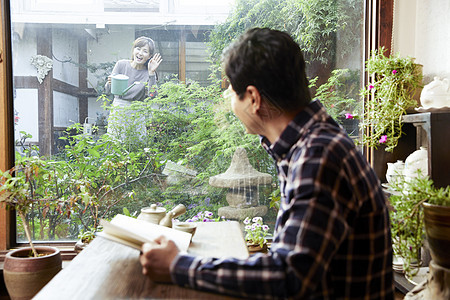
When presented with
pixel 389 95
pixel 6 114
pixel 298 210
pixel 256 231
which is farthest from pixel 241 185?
pixel 298 210

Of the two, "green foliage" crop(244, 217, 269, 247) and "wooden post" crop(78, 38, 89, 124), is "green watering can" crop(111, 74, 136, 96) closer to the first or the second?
"wooden post" crop(78, 38, 89, 124)

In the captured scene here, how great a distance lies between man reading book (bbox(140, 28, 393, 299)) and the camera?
91 cm

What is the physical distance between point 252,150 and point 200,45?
81 centimetres

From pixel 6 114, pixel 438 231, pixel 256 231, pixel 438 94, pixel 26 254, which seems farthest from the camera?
pixel 256 231

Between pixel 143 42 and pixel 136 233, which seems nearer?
pixel 136 233

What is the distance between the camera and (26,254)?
93.4 inches

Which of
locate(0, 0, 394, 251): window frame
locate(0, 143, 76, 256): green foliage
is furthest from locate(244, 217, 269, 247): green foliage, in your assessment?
locate(0, 143, 76, 256): green foliage

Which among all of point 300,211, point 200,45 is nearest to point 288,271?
point 300,211

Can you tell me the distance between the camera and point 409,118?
2.29 m

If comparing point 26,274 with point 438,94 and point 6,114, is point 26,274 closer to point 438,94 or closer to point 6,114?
point 6,114

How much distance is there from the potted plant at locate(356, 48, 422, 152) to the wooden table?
1.39m

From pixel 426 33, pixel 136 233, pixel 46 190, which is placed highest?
pixel 426 33

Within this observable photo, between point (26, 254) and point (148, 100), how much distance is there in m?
1.24

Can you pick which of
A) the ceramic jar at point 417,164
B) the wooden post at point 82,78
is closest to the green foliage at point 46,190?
the wooden post at point 82,78
